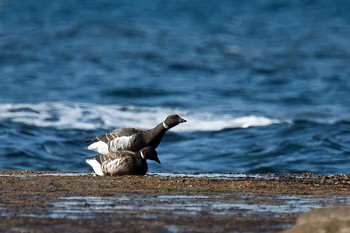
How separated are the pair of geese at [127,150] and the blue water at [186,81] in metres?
2.92

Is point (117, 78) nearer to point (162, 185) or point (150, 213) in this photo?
point (162, 185)

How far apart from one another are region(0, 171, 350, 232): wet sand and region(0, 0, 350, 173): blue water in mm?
6496

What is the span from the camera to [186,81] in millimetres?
38625

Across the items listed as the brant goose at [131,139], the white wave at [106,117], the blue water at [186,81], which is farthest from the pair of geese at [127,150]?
the white wave at [106,117]

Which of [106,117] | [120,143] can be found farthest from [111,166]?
[106,117]

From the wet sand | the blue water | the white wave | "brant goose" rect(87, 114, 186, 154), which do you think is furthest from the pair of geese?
the white wave

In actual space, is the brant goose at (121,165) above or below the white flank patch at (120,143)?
below

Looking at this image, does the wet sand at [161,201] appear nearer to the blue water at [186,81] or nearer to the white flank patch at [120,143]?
the white flank patch at [120,143]

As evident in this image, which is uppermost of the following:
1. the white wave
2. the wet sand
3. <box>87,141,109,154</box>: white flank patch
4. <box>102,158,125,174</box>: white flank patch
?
the white wave

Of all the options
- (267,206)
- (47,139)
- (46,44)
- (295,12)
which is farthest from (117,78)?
(267,206)

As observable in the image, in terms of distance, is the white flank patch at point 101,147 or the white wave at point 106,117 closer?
the white flank patch at point 101,147

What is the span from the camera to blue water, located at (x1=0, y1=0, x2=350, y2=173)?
23453mm

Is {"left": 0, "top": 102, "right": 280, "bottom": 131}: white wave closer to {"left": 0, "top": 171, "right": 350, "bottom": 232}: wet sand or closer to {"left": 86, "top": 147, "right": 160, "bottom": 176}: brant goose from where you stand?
{"left": 86, "top": 147, "right": 160, "bottom": 176}: brant goose

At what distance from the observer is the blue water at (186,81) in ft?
76.9
